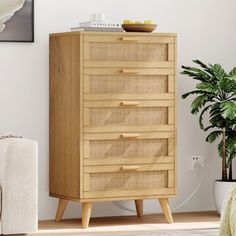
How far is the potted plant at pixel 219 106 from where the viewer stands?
5156 millimetres

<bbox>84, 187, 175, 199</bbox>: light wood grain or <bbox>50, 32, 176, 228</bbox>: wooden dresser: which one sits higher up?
<bbox>50, 32, 176, 228</bbox>: wooden dresser

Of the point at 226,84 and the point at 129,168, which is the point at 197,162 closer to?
the point at 226,84

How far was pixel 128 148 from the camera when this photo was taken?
16.1 feet

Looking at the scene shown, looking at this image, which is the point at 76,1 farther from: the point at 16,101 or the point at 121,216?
the point at 121,216

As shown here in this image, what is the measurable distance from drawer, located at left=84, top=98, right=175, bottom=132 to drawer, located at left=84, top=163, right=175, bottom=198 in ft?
0.80

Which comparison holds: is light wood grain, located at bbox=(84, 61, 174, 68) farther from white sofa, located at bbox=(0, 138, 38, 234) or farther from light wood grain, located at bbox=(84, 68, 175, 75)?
white sofa, located at bbox=(0, 138, 38, 234)

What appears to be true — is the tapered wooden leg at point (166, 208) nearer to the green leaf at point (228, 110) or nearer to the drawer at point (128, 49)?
the green leaf at point (228, 110)

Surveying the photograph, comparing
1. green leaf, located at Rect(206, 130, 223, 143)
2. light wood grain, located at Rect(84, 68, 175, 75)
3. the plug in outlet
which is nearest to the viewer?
light wood grain, located at Rect(84, 68, 175, 75)

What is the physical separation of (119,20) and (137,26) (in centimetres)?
43

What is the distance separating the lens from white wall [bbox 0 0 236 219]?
16.5ft

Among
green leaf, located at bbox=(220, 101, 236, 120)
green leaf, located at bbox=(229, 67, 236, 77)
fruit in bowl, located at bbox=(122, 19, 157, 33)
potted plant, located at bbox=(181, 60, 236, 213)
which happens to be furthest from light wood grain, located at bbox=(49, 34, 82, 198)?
green leaf, located at bbox=(229, 67, 236, 77)

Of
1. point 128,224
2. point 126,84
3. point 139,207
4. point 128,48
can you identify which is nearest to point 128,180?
point 128,224

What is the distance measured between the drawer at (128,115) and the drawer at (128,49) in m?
0.26

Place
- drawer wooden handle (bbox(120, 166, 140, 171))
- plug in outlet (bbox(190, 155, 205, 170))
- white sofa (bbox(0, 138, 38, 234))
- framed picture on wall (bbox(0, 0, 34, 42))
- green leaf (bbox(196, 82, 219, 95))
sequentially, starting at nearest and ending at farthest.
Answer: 1. white sofa (bbox(0, 138, 38, 234))
2. drawer wooden handle (bbox(120, 166, 140, 171))
3. framed picture on wall (bbox(0, 0, 34, 42))
4. green leaf (bbox(196, 82, 219, 95))
5. plug in outlet (bbox(190, 155, 205, 170))
